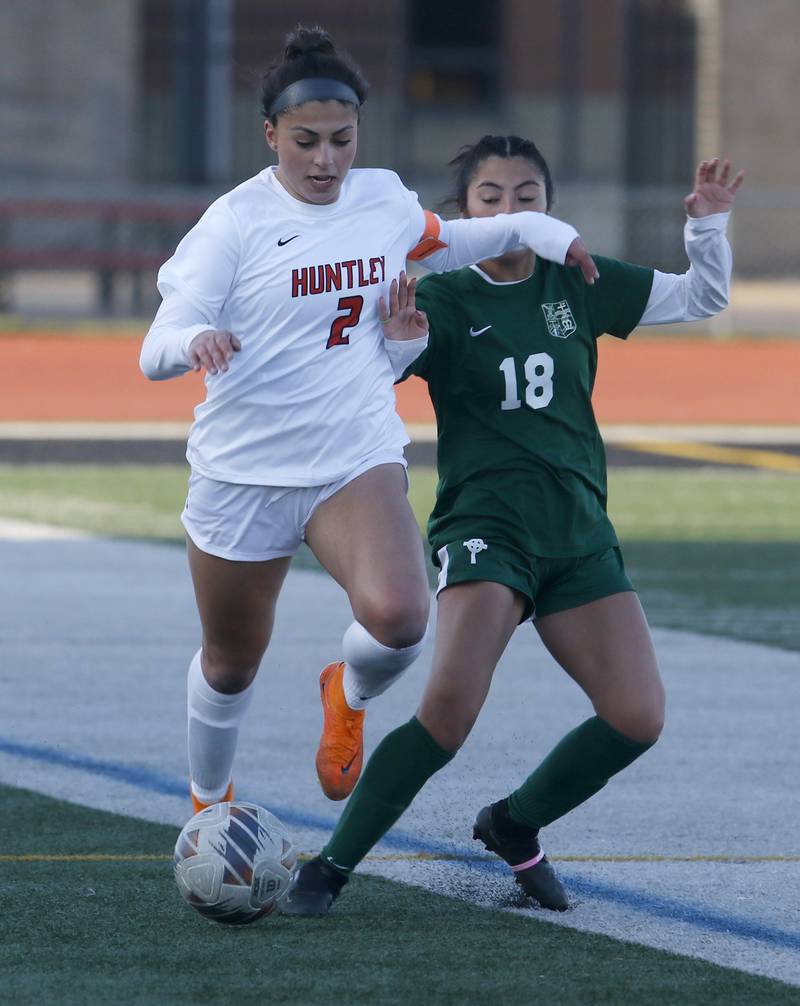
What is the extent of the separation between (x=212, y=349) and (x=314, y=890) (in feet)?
4.31

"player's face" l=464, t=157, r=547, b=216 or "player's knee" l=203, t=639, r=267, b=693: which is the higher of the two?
"player's face" l=464, t=157, r=547, b=216

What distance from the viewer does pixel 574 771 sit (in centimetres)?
477

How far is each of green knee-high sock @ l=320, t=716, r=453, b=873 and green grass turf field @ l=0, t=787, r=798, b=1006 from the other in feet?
0.55

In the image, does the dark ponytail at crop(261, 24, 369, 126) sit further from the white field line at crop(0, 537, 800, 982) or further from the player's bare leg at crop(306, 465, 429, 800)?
the white field line at crop(0, 537, 800, 982)

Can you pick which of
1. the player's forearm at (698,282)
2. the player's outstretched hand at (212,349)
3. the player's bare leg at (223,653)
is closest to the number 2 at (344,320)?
the player's outstretched hand at (212,349)

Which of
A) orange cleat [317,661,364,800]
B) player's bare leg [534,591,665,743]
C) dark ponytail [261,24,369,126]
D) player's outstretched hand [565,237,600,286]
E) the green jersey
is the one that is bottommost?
orange cleat [317,661,364,800]

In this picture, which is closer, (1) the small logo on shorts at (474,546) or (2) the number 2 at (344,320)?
(1) the small logo on shorts at (474,546)

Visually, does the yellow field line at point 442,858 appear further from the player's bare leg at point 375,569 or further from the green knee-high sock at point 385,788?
the green knee-high sock at point 385,788

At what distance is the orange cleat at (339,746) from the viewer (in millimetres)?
5004

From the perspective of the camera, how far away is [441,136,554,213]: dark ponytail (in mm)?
4922

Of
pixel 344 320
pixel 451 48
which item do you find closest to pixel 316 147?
pixel 344 320

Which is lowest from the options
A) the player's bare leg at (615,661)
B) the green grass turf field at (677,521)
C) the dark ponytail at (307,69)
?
the green grass turf field at (677,521)

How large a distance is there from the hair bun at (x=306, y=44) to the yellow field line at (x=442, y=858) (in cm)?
207

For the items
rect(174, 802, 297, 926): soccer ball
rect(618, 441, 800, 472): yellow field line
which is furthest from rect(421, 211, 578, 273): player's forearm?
rect(618, 441, 800, 472): yellow field line
